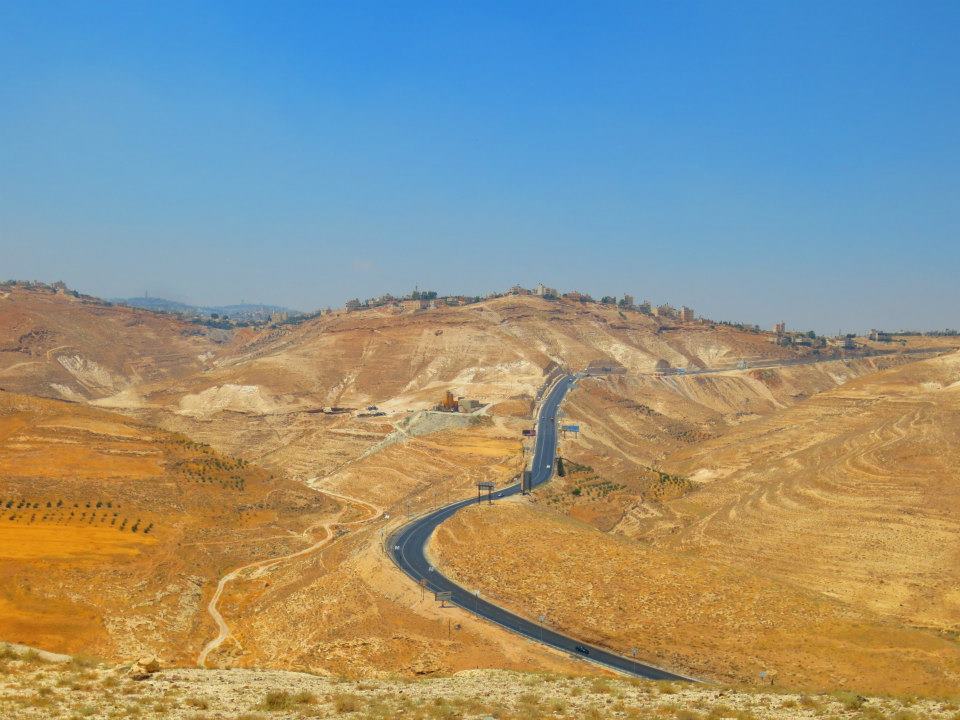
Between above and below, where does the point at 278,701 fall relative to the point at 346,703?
below

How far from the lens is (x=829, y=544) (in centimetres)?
6134

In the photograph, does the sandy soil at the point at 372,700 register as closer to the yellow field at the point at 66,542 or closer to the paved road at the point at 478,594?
the paved road at the point at 478,594

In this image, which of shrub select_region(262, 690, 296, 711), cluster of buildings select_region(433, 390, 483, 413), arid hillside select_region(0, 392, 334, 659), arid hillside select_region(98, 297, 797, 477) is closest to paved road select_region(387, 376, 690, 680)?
arid hillside select_region(0, 392, 334, 659)

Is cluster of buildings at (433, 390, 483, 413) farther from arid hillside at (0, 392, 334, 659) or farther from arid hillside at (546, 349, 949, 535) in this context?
arid hillside at (0, 392, 334, 659)

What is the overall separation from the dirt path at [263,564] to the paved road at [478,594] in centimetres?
808

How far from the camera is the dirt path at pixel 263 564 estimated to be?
138 feet

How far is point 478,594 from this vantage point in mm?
43594

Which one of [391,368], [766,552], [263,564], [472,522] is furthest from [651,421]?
[263,564]

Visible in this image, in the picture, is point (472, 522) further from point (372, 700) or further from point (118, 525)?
point (372, 700)

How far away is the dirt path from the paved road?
26.5ft

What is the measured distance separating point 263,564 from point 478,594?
20.0 metres

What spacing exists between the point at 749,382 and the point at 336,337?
3474 inches

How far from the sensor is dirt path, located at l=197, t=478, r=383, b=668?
42000 mm

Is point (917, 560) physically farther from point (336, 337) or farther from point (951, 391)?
point (336, 337)
